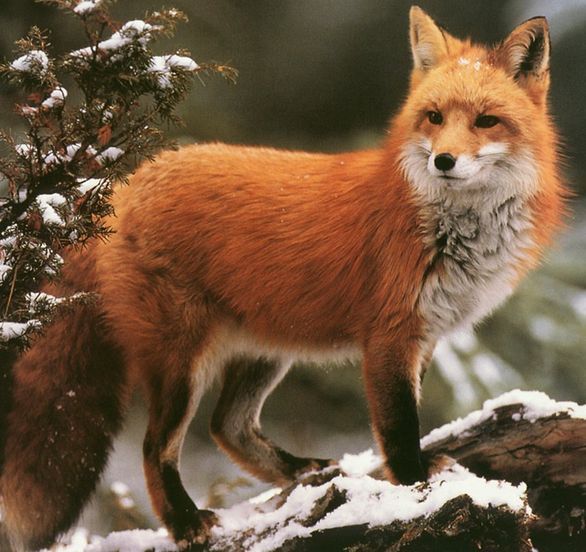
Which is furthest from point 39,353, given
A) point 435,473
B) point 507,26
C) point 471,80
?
point 507,26

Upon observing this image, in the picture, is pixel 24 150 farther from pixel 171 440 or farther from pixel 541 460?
pixel 541 460

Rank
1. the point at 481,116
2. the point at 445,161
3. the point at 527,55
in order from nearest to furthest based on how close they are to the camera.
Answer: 1. the point at 445,161
2. the point at 481,116
3. the point at 527,55

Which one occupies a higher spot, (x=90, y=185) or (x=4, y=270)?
(x=90, y=185)

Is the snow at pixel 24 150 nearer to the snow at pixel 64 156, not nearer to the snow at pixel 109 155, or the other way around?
the snow at pixel 64 156

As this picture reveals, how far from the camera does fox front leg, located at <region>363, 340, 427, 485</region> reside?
11.8 feet

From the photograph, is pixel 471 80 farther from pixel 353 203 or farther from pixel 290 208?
pixel 290 208

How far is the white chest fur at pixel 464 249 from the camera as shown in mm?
3631

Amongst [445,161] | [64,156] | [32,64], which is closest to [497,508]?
[445,161]

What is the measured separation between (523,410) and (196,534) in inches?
60.4

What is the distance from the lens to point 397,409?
142 inches

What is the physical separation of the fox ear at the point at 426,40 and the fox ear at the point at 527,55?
250 millimetres

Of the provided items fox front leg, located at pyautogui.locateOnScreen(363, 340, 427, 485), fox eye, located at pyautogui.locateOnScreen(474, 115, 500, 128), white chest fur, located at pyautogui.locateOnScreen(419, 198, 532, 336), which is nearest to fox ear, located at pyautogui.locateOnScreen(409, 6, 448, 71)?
fox eye, located at pyautogui.locateOnScreen(474, 115, 500, 128)

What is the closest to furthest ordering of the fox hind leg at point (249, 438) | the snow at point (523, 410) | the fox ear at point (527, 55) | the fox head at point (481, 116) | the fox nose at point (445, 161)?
the fox nose at point (445, 161) → the fox head at point (481, 116) → the fox ear at point (527, 55) → the snow at point (523, 410) → the fox hind leg at point (249, 438)

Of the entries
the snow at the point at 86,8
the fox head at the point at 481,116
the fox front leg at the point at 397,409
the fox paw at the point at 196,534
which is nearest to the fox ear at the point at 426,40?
the fox head at the point at 481,116
